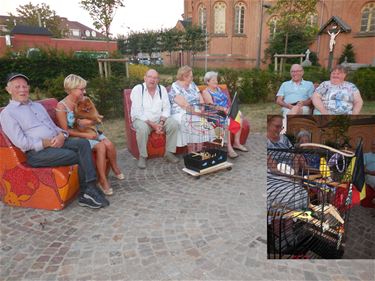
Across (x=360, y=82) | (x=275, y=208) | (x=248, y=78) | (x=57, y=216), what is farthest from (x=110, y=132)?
(x=360, y=82)

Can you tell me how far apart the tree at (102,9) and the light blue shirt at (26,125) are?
15.3 m

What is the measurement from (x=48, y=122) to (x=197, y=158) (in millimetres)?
1965

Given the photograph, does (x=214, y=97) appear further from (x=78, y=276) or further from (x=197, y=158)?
(x=78, y=276)

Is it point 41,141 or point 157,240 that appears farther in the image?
point 41,141

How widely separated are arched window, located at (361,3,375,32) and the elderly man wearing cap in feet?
90.6

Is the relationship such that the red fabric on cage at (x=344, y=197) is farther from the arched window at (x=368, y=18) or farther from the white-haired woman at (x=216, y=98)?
the arched window at (x=368, y=18)

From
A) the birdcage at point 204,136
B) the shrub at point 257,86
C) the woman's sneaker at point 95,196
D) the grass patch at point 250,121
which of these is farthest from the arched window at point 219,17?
the woman's sneaker at point 95,196

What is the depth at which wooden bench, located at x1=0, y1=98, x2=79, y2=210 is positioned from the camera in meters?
2.99

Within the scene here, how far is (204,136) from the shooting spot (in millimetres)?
4379

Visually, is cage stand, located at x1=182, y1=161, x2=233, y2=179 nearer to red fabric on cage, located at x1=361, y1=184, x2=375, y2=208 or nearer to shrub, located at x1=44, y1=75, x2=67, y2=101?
red fabric on cage, located at x1=361, y1=184, x2=375, y2=208

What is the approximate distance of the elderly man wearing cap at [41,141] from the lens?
293cm

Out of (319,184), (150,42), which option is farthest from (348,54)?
(319,184)

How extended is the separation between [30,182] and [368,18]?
28.4 metres

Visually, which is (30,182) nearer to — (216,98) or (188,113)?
(188,113)
